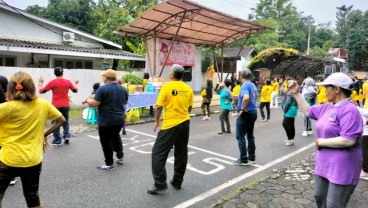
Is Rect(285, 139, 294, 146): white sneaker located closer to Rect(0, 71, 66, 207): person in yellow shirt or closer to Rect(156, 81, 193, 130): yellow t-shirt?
Rect(156, 81, 193, 130): yellow t-shirt

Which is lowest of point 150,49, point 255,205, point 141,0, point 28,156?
point 255,205

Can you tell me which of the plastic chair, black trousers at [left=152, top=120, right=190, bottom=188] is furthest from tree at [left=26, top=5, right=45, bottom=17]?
black trousers at [left=152, top=120, right=190, bottom=188]

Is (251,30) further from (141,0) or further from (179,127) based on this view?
(179,127)

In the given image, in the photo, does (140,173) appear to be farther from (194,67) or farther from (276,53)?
(276,53)

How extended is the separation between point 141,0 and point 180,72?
21.0 meters

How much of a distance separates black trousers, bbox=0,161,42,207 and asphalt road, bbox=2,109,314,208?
1.15 meters

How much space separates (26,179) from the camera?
3094 mm

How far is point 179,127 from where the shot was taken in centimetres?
474

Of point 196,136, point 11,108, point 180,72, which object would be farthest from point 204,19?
point 11,108

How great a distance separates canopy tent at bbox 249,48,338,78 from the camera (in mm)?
23872

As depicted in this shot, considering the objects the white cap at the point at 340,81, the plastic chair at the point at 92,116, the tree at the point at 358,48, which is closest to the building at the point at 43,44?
the plastic chair at the point at 92,116

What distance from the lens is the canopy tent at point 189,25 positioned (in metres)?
13.5

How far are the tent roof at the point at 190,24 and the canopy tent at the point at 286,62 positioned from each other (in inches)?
227

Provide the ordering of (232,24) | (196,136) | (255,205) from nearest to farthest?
1. (255,205)
2. (196,136)
3. (232,24)
